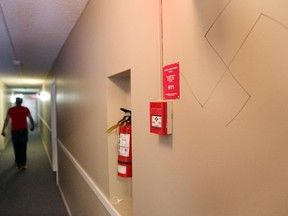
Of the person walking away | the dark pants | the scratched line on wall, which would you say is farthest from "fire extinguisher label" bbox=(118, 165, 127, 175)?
the dark pants

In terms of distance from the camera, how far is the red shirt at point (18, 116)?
568 centimetres

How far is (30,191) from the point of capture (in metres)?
4.35

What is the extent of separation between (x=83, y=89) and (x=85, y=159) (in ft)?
2.27

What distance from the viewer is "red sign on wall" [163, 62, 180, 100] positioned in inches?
33.3

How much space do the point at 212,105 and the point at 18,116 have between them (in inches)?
235

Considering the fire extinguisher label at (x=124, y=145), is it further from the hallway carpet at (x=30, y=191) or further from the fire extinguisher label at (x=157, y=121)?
the hallway carpet at (x=30, y=191)

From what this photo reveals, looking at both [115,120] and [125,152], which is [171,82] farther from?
[115,120]

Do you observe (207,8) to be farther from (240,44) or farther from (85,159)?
(85,159)

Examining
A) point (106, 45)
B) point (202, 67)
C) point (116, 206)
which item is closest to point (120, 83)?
point (106, 45)

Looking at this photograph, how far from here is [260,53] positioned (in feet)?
1.75

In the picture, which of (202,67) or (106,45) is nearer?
(202,67)

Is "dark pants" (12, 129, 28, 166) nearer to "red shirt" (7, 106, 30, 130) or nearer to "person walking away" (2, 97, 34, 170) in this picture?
"person walking away" (2, 97, 34, 170)

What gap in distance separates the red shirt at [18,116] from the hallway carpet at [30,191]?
106 centimetres

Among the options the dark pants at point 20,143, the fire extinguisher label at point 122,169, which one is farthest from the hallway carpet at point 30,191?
the fire extinguisher label at point 122,169
